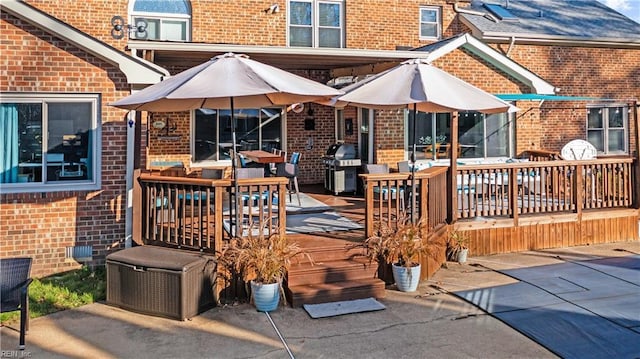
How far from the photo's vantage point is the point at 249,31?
41.7ft

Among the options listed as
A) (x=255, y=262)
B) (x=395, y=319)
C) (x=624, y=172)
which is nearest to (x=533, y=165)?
(x=624, y=172)

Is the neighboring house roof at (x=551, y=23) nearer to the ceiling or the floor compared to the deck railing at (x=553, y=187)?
nearer to the ceiling

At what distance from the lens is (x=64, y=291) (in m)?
6.41

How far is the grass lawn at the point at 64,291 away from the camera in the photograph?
585 centimetres

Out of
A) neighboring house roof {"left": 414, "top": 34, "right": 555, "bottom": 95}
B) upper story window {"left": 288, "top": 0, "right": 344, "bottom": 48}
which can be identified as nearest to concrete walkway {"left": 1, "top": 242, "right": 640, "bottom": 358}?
neighboring house roof {"left": 414, "top": 34, "right": 555, "bottom": 95}

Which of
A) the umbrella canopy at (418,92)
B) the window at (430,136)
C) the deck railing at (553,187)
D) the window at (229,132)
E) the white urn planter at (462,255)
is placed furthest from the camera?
the window at (229,132)

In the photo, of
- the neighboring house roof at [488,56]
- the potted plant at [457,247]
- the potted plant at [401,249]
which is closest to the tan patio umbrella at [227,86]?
the potted plant at [401,249]

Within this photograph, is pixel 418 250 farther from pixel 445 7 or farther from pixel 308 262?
pixel 445 7

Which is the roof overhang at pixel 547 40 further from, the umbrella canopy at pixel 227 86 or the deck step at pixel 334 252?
the deck step at pixel 334 252

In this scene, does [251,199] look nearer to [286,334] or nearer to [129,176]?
[286,334]

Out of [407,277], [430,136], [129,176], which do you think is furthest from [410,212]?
[430,136]

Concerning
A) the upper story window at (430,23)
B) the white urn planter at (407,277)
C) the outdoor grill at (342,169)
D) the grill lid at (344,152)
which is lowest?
the white urn planter at (407,277)

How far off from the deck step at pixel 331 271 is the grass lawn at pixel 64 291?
2539mm

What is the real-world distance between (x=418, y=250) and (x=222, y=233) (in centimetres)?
257
